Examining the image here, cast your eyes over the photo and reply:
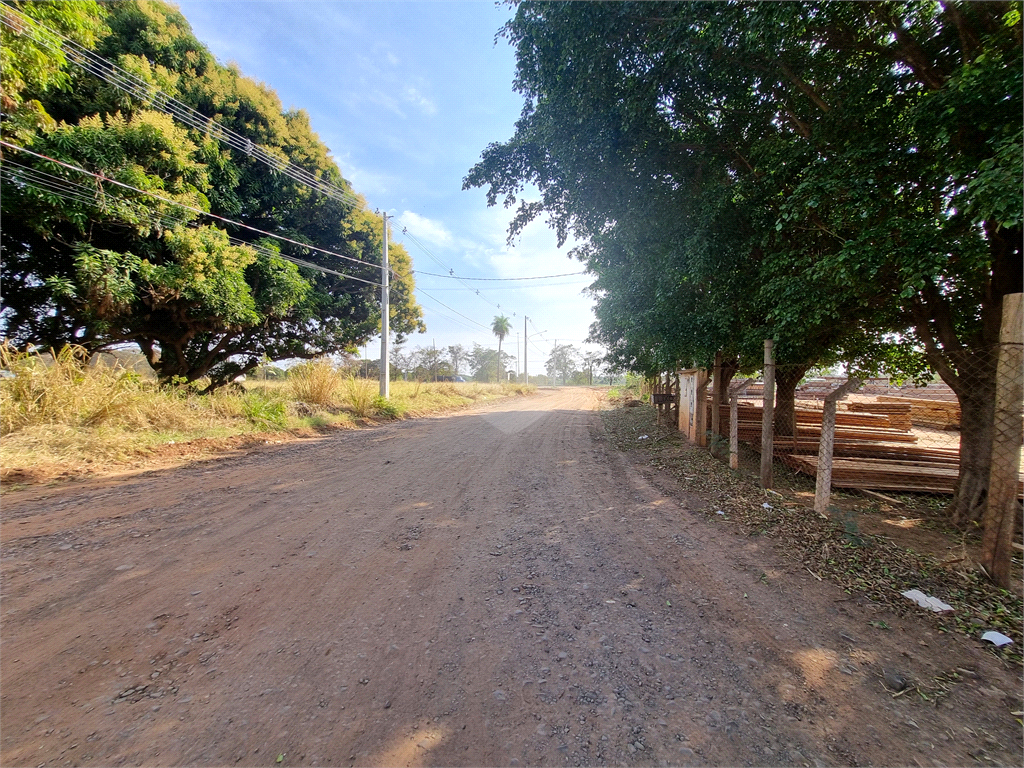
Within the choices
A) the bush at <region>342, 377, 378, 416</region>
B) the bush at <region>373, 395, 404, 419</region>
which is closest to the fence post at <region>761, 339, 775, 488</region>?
the bush at <region>342, 377, 378, 416</region>

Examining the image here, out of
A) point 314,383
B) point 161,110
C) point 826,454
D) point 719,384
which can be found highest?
point 161,110

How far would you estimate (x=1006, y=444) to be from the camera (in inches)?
99.5

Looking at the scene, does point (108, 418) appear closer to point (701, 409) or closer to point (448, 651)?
point (448, 651)

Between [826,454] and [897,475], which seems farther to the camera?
[897,475]

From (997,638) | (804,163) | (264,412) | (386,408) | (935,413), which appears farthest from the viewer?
(935,413)

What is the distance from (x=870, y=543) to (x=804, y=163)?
378 centimetres

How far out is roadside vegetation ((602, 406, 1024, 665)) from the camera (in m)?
2.38

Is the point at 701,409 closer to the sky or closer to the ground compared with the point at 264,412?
closer to the sky

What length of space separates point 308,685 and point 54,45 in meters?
9.81

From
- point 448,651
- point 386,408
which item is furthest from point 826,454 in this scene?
point 386,408

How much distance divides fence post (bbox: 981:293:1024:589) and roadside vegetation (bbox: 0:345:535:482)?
8723mm

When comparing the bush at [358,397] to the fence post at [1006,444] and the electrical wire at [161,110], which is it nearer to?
the electrical wire at [161,110]

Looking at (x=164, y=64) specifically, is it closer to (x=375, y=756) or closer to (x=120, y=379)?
(x=120, y=379)

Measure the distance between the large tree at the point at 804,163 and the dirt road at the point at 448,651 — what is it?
2.79m
